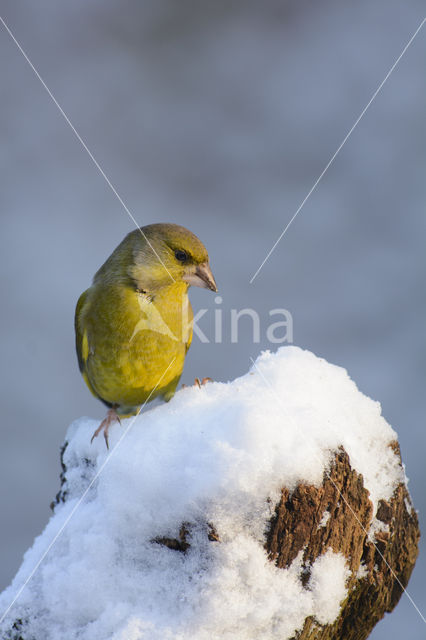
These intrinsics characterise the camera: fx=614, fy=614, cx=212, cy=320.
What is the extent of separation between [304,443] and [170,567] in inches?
23.1

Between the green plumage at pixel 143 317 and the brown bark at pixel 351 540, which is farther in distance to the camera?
the green plumage at pixel 143 317

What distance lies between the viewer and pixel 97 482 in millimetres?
2277

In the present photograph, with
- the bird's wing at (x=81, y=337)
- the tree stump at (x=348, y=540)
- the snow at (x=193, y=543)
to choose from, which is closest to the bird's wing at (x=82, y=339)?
the bird's wing at (x=81, y=337)

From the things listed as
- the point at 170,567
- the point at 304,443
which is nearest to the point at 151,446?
the point at 170,567

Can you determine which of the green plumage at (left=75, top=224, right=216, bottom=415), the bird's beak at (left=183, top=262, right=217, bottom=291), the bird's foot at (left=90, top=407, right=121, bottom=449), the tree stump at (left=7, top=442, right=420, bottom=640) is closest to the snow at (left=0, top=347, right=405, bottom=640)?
the tree stump at (left=7, top=442, right=420, bottom=640)

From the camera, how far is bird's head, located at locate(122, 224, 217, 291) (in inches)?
114

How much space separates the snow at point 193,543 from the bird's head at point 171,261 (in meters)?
0.86

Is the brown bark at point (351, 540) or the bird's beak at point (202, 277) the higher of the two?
the bird's beak at point (202, 277)

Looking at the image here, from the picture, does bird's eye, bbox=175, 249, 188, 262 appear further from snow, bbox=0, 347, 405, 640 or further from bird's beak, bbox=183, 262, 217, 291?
snow, bbox=0, 347, 405, 640

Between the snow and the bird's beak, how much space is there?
0.82 metres

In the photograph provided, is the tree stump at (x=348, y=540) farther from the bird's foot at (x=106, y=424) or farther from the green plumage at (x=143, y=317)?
the green plumage at (x=143, y=317)

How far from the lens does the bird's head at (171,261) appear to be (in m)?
2.89

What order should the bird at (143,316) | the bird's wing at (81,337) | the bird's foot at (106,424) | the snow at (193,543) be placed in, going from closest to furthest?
the snow at (193,543)
the bird's foot at (106,424)
the bird at (143,316)
the bird's wing at (81,337)

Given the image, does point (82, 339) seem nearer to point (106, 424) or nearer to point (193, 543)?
point (106, 424)
